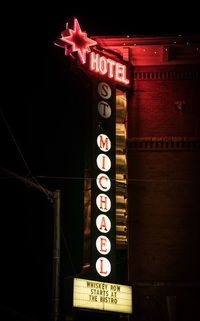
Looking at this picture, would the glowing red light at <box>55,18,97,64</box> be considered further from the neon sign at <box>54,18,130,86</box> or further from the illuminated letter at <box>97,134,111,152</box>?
the illuminated letter at <box>97,134,111,152</box>

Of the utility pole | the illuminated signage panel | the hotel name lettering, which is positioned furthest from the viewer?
the hotel name lettering

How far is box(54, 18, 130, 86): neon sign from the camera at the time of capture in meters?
19.6

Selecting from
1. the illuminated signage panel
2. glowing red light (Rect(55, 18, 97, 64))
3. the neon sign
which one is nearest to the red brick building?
the neon sign

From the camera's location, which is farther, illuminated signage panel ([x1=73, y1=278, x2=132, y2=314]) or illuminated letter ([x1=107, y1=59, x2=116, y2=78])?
illuminated letter ([x1=107, y1=59, x2=116, y2=78])

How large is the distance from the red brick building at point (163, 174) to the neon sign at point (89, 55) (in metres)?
0.68

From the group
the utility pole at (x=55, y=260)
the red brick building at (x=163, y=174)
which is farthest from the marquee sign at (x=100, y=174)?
the utility pole at (x=55, y=260)

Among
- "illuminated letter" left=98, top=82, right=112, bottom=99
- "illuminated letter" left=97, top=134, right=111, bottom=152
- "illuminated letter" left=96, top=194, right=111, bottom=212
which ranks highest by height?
"illuminated letter" left=98, top=82, right=112, bottom=99

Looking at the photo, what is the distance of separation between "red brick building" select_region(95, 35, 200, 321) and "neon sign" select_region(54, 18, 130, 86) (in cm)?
68

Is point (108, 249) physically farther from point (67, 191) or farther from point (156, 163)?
point (67, 191)

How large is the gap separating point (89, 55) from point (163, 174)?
5.10 meters

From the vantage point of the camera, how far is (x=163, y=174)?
19828mm

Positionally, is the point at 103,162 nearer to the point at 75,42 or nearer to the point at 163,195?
the point at 163,195

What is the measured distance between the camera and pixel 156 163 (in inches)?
787

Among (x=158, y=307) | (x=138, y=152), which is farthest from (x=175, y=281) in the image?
(x=138, y=152)
